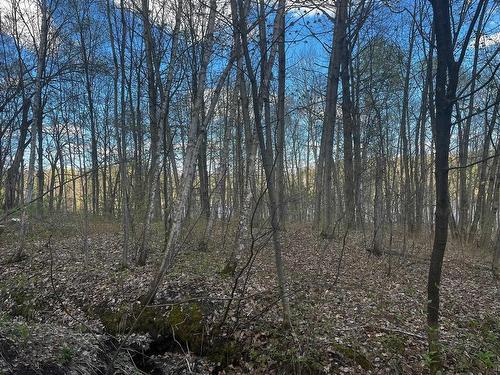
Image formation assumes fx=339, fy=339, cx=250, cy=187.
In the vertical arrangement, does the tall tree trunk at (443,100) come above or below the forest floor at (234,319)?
above

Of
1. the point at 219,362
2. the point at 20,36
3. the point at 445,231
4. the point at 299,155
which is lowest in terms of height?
the point at 219,362

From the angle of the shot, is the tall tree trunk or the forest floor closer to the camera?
the tall tree trunk

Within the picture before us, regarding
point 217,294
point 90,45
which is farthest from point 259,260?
point 90,45

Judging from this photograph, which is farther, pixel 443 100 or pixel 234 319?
pixel 234 319

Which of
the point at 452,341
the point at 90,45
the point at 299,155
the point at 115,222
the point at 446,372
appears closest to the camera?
the point at 446,372

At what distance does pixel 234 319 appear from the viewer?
16.5ft

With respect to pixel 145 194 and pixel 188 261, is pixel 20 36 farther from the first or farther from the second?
pixel 188 261

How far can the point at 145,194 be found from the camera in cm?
793

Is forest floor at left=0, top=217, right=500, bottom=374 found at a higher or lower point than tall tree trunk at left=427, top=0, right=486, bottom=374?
lower

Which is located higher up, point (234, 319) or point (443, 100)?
point (443, 100)

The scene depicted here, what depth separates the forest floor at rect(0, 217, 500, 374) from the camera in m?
3.88

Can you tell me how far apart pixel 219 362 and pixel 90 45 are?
996 cm

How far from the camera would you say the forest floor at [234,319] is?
3.88 metres

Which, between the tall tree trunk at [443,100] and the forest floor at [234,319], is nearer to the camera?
the tall tree trunk at [443,100]
